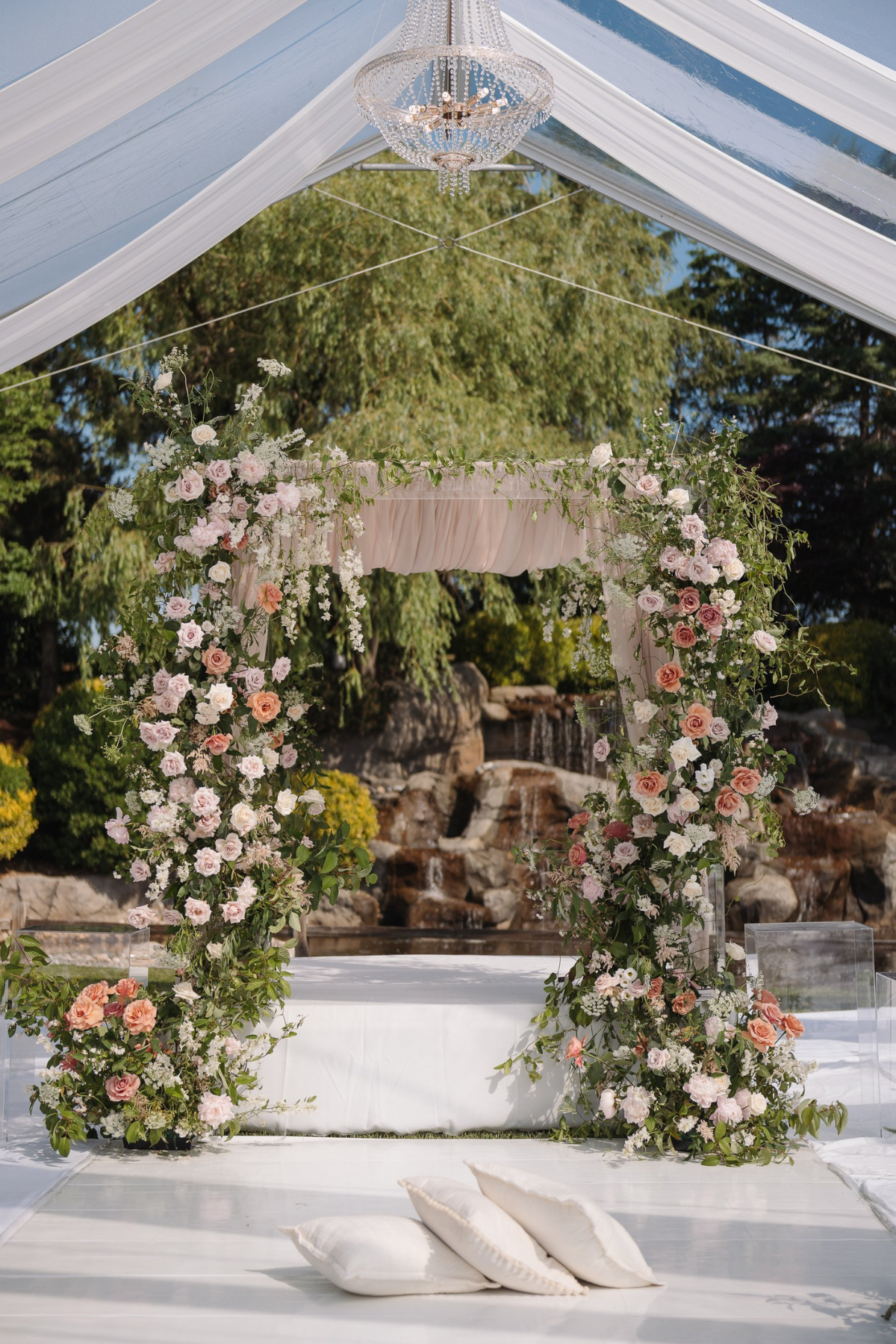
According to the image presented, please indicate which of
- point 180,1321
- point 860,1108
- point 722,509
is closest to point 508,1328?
point 180,1321

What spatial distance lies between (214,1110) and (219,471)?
86.5 inches

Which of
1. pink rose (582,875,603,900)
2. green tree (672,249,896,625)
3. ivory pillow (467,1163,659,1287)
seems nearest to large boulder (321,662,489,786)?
green tree (672,249,896,625)

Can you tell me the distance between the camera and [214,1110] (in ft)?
13.9

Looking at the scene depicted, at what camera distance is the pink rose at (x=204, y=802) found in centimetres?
438

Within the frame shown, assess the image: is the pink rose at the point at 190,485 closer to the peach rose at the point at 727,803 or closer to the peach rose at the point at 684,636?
the peach rose at the point at 684,636

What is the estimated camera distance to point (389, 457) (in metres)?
4.79

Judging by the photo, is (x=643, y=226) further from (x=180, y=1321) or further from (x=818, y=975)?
(x=180, y=1321)

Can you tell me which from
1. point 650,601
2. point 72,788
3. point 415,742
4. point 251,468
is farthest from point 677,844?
point 415,742

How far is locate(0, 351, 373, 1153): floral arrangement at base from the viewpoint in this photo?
4312mm

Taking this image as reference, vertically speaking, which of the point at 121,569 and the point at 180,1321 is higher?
the point at 121,569

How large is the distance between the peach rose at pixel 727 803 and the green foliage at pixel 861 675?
9.11 meters

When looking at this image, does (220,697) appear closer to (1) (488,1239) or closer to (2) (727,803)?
(2) (727,803)

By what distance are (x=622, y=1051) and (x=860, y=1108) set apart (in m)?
0.94

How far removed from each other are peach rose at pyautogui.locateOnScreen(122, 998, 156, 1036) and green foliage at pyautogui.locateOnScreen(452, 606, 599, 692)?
9.09 metres
